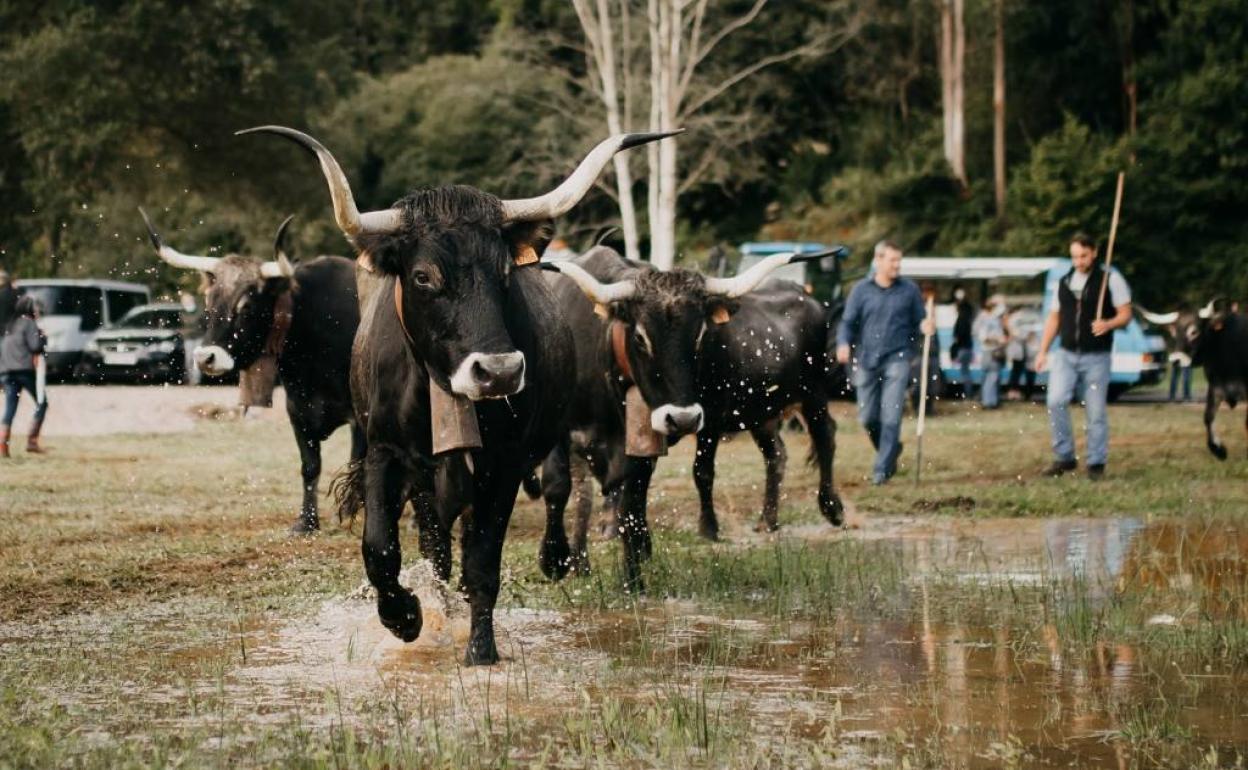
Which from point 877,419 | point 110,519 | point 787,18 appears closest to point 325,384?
point 110,519

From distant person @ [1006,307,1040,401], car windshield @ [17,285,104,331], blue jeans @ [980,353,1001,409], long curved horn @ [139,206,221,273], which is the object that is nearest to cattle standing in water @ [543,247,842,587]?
long curved horn @ [139,206,221,273]

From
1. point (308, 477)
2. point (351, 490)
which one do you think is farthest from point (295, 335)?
point (351, 490)

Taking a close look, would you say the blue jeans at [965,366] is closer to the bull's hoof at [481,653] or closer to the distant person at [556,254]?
the distant person at [556,254]

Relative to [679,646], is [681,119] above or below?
above

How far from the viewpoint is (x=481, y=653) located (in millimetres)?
7512

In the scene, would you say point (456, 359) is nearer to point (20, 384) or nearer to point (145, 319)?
point (20, 384)

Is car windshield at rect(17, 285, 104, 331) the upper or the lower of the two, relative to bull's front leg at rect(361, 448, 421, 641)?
lower

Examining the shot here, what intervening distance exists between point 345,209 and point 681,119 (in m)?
33.2

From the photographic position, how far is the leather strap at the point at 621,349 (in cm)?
1036

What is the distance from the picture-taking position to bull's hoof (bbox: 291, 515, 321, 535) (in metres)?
12.3

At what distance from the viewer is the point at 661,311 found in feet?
33.8

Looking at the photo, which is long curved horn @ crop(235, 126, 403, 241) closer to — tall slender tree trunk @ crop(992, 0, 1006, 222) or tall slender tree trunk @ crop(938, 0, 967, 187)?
tall slender tree trunk @ crop(992, 0, 1006, 222)

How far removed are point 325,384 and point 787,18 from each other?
35836 mm

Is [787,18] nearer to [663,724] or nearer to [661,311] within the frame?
[661,311]
